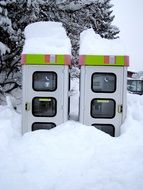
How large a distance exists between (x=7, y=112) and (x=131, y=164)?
11.5 feet

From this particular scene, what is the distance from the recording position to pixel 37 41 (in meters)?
6.70

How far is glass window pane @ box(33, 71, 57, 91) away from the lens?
6.38 meters

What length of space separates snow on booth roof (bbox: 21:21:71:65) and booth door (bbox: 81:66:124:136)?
58 centimetres

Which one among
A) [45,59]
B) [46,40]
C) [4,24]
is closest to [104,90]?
[45,59]

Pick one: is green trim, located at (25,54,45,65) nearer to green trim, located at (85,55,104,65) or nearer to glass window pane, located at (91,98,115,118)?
green trim, located at (85,55,104,65)

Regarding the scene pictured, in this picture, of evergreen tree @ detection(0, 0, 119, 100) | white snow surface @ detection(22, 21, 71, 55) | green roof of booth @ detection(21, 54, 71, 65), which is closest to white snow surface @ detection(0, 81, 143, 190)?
green roof of booth @ detection(21, 54, 71, 65)

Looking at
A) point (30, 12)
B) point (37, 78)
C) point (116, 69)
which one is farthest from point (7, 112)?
point (30, 12)

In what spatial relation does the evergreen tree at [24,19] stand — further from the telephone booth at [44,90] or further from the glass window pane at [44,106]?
the glass window pane at [44,106]

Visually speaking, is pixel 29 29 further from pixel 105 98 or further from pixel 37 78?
pixel 105 98

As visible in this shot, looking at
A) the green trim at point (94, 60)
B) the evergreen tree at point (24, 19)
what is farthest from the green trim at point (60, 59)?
the evergreen tree at point (24, 19)

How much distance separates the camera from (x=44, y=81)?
21.0 feet

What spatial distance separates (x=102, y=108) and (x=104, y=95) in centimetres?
29

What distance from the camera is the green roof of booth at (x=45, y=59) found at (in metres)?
6.24

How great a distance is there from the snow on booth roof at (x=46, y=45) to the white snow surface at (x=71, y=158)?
127 cm
